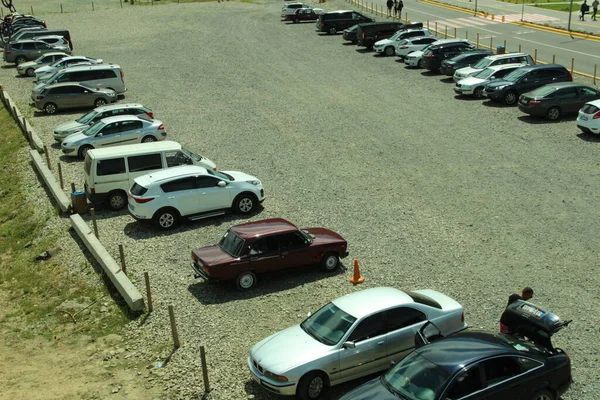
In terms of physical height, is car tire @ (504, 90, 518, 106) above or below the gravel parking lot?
above

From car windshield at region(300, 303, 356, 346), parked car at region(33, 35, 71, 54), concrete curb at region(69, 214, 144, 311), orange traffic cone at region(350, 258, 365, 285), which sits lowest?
concrete curb at region(69, 214, 144, 311)

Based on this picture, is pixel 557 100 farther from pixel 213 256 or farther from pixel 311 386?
pixel 311 386

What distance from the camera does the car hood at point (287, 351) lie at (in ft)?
38.1

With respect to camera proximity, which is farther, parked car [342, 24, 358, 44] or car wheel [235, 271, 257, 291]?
parked car [342, 24, 358, 44]

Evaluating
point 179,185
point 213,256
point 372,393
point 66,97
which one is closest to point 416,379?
point 372,393

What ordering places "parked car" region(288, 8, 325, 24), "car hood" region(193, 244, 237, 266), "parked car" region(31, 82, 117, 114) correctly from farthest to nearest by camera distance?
1. "parked car" region(288, 8, 325, 24)
2. "parked car" region(31, 82, 117, 114)
3. "car hood" region(193, 244, 237, 266)

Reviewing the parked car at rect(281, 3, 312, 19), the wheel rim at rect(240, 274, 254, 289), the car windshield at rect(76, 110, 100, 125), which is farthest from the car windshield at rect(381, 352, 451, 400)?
the parked car at rect(281, 3, 312, 19)

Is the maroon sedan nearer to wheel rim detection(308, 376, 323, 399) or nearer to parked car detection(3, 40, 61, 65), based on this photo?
wheel rim detection(308, 376, 323, 399)

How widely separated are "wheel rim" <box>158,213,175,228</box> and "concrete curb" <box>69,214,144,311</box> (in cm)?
173

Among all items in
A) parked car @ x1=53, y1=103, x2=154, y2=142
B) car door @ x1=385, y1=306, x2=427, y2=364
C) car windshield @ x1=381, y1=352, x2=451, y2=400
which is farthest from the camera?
parked car @ x1=53, y1=103, x2=154, y2=142

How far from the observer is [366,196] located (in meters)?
21.4

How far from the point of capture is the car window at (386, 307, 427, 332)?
12328 mm

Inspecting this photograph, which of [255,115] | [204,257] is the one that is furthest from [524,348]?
[255,115]

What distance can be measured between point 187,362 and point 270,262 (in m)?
3.43
